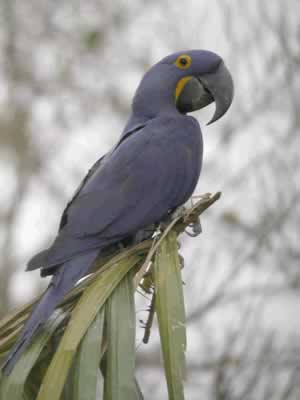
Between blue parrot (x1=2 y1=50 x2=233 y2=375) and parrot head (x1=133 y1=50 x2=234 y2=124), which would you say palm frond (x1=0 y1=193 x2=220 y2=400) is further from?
parrot head (x1=133 y1=50 x2=234 y2=124)

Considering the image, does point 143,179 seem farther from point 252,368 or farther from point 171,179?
point 252,368

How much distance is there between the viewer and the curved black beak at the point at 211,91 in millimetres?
3076

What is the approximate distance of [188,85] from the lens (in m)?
3.12

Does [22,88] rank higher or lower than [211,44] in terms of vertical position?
higher

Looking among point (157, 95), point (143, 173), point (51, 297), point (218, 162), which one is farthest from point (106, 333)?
point (218, 162)

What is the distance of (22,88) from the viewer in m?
9.25

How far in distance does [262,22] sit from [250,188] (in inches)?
63.9


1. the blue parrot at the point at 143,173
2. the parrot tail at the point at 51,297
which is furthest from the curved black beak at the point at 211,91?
the parrot tail at the point at 51,297

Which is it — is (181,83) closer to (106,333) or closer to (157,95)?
(157,95)

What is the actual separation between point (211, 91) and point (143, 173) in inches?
18.5

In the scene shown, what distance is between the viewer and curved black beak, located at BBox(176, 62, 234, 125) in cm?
308

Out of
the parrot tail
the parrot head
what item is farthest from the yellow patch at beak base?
the parrot tail

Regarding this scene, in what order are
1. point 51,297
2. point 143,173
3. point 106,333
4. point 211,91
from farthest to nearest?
point 211,91 → point 143,173 → point 51,297 → point 106,333

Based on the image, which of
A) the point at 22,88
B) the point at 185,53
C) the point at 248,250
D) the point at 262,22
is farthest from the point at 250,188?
the point at 185,53
